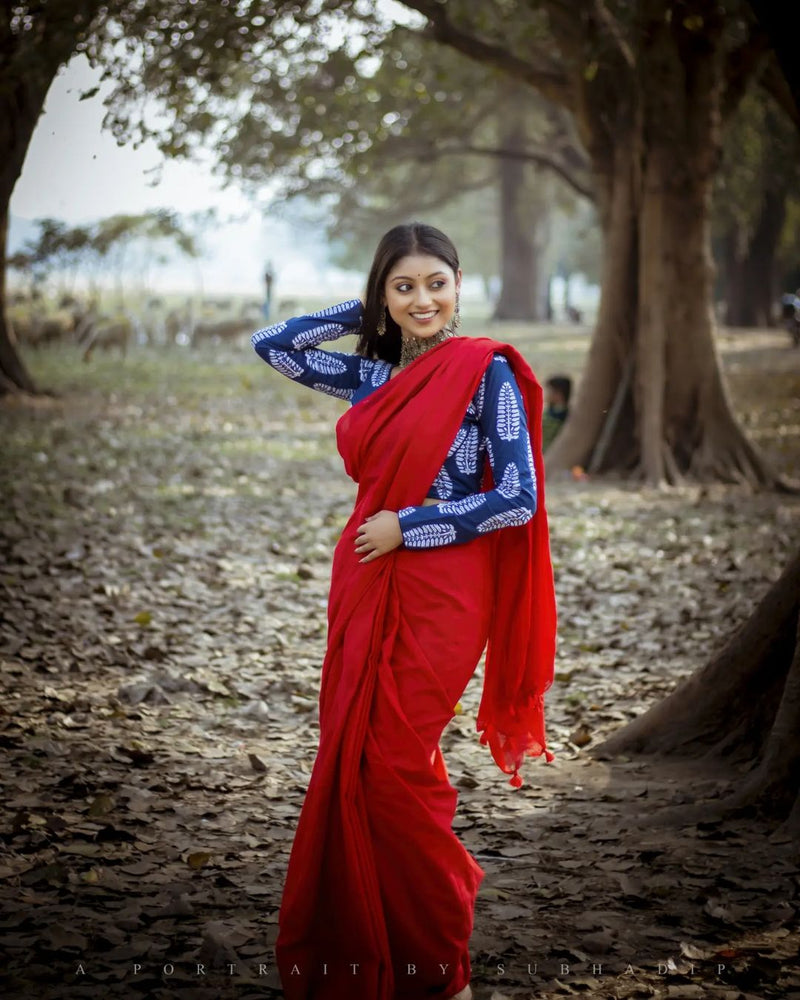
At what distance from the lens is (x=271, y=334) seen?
315cm

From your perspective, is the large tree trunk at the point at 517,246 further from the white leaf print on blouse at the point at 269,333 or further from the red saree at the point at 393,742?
the red saree at the point at 393,742

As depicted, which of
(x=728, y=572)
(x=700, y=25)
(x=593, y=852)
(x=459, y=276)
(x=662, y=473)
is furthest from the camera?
(x=662, y=473)

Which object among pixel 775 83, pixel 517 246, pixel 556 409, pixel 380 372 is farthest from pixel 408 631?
pixel 517 246

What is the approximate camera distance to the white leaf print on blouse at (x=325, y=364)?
3146 mm

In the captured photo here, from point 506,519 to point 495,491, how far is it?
0.26 ft

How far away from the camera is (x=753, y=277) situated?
1180 inches

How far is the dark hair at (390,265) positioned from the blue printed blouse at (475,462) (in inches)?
2.0

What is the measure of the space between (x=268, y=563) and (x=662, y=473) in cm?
472

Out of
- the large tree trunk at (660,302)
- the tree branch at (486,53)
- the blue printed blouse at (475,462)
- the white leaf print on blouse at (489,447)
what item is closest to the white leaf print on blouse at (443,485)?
the blue printed blouse at (475,462)

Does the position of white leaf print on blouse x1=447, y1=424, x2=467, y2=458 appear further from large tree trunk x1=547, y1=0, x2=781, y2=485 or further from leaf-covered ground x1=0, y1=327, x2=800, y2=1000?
large tree trunk x1=547, y1=0, x2=781, y2=485

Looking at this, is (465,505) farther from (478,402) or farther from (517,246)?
(517,246)

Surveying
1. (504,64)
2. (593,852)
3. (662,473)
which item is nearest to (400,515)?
(593,852)

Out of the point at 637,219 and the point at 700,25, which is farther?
the point at 637,219

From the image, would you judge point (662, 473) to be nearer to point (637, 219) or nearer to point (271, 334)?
point (637, 219)
